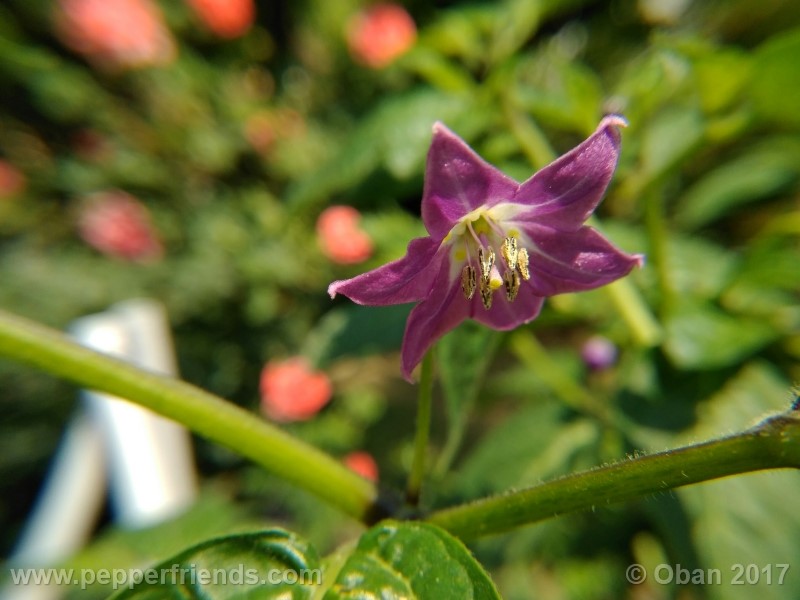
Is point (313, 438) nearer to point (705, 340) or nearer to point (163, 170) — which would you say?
point (163, 170)

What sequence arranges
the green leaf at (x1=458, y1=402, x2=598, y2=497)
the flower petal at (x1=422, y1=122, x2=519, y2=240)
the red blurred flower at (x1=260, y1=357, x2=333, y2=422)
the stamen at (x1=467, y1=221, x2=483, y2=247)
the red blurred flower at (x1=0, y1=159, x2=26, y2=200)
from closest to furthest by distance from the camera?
1. the flower petal at (x1=422, y1=122, x2=519, y2=240)
2. the stamen at (x1=467, y1=221, x2=483, y2=247)
3. the green leaf at (x1=458, y1=402, x2=598, y2=497)
4. the red blurred flower at (x1=260, y1=357, x2=333, y2=422)
5. the red blurred flower at (x1=0, y1=159, x2=26, y2=200)

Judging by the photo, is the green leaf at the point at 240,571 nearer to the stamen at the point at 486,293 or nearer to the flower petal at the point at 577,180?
the stamen at the point at 486,293

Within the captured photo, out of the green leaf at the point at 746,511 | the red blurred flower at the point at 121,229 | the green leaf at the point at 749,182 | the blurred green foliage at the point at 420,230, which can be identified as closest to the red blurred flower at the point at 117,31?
the blurred green foliage at the point at 420,230

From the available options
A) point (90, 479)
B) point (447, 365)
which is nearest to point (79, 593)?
point (90, 479)

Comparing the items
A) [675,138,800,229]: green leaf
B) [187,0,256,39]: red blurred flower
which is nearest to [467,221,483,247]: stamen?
[675,138,800,229]: green leaf

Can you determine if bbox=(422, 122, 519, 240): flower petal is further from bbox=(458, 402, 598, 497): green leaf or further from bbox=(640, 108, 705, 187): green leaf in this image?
bbox=(458, 402, 598, 497): green leaf

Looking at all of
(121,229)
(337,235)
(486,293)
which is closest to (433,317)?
(486,293)

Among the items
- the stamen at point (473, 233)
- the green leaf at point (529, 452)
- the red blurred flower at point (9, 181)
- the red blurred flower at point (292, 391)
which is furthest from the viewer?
the red blurred flower at point (9, 181)
